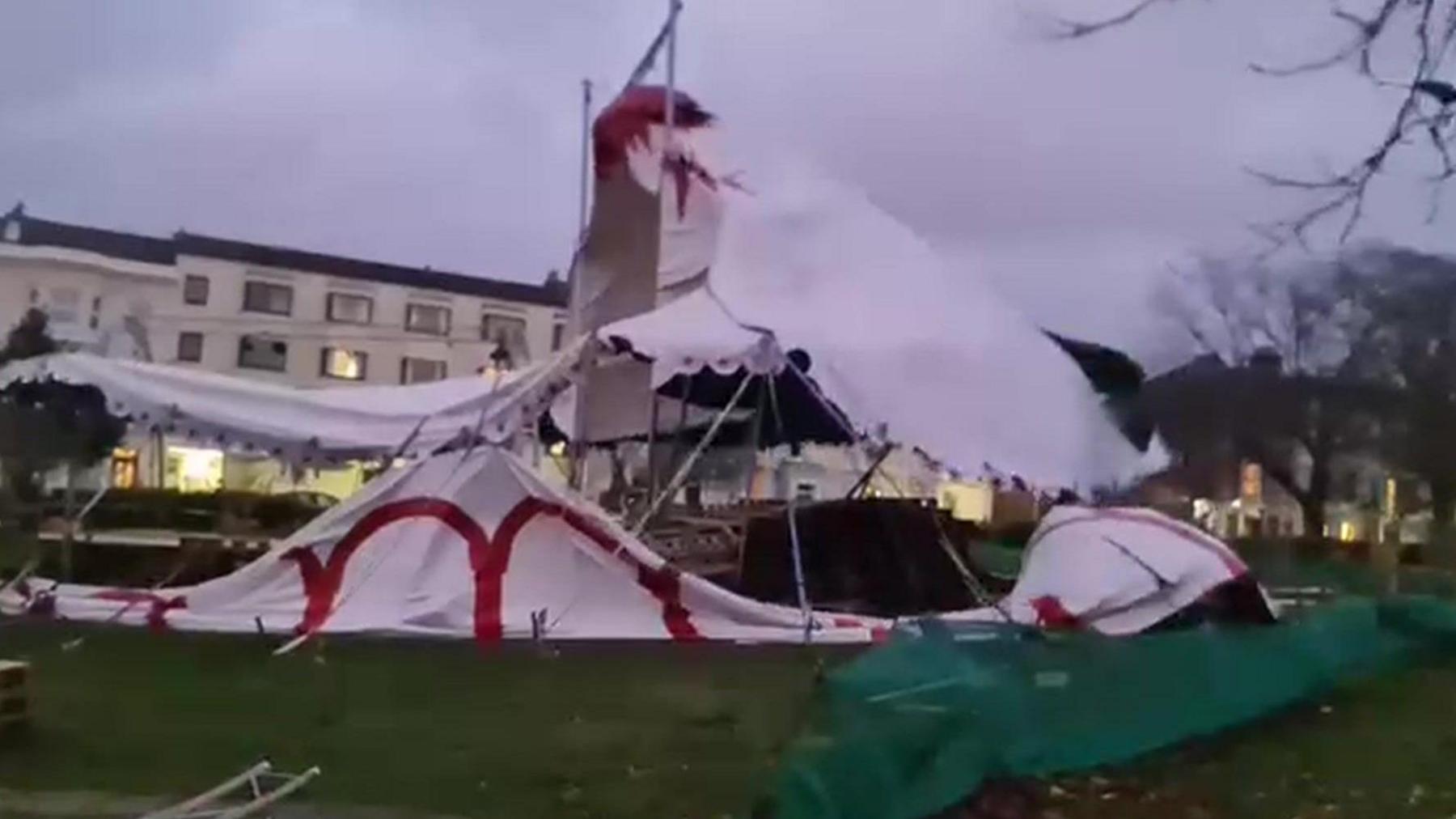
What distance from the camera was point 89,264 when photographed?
59.8m

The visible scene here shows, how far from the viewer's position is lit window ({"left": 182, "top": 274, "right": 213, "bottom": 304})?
61.8m

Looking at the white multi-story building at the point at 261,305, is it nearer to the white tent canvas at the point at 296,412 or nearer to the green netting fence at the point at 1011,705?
the white tent canvas at the point at 296,412

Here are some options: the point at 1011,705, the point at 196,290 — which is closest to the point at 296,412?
the point at 1011,705

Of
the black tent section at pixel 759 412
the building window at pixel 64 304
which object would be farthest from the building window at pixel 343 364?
the black tent section at pixel 759 412

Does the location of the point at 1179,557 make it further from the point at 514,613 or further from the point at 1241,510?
the point at 1241,510

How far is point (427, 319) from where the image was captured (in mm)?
67250

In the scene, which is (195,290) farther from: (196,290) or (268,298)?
(268,298)

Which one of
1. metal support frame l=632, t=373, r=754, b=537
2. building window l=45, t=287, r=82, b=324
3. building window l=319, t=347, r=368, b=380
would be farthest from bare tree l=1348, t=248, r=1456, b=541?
building window l=45, t=287, r=82, b=324

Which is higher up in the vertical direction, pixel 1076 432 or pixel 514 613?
pixel 1076 432

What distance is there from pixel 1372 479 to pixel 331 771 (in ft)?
194

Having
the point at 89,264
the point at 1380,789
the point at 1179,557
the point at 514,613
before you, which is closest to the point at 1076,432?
the point at 1179,557

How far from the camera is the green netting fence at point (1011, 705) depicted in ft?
21.5

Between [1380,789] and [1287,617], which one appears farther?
[1287,617]

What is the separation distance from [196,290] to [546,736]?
5475 centimetres
